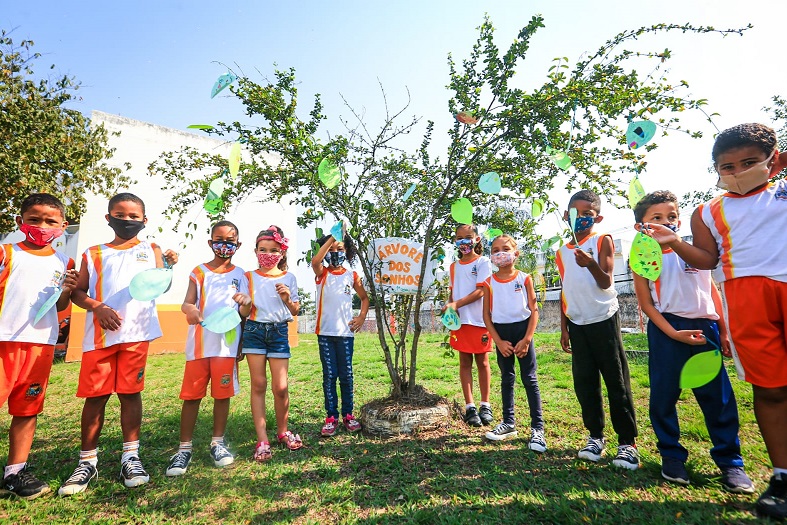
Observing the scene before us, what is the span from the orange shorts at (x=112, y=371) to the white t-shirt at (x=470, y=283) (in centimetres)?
250

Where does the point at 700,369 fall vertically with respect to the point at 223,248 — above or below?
below

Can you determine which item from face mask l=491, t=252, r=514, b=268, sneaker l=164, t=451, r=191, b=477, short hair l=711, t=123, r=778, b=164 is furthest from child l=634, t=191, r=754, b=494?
sneaker l=164, t=451, r=191, b=477

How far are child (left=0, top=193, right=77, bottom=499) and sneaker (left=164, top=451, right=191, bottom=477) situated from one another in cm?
68

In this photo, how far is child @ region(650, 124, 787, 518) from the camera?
6.27 feet

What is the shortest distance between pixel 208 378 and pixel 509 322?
7.58ft

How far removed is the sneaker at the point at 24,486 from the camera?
244 centimetres

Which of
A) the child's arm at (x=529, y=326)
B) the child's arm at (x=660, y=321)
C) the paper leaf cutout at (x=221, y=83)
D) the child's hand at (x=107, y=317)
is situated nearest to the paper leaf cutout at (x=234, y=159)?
the paper leaf cutout at (x=221, y=83)

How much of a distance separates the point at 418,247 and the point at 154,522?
2.71 m

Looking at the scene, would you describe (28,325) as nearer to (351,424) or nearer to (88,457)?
(88,457)

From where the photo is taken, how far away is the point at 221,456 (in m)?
2.88

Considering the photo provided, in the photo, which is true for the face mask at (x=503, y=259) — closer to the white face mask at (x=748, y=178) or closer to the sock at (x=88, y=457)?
the white face mask at (x=748, y=178)

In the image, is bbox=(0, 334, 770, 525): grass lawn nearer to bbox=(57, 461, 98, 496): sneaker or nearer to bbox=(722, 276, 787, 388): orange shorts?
bbox=(57, 461, 98, 496): sneaker

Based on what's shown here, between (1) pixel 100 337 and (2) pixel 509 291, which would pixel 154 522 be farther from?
(2) pixel 509 291

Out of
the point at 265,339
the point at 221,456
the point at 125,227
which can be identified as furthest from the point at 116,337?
the point at 221,456
